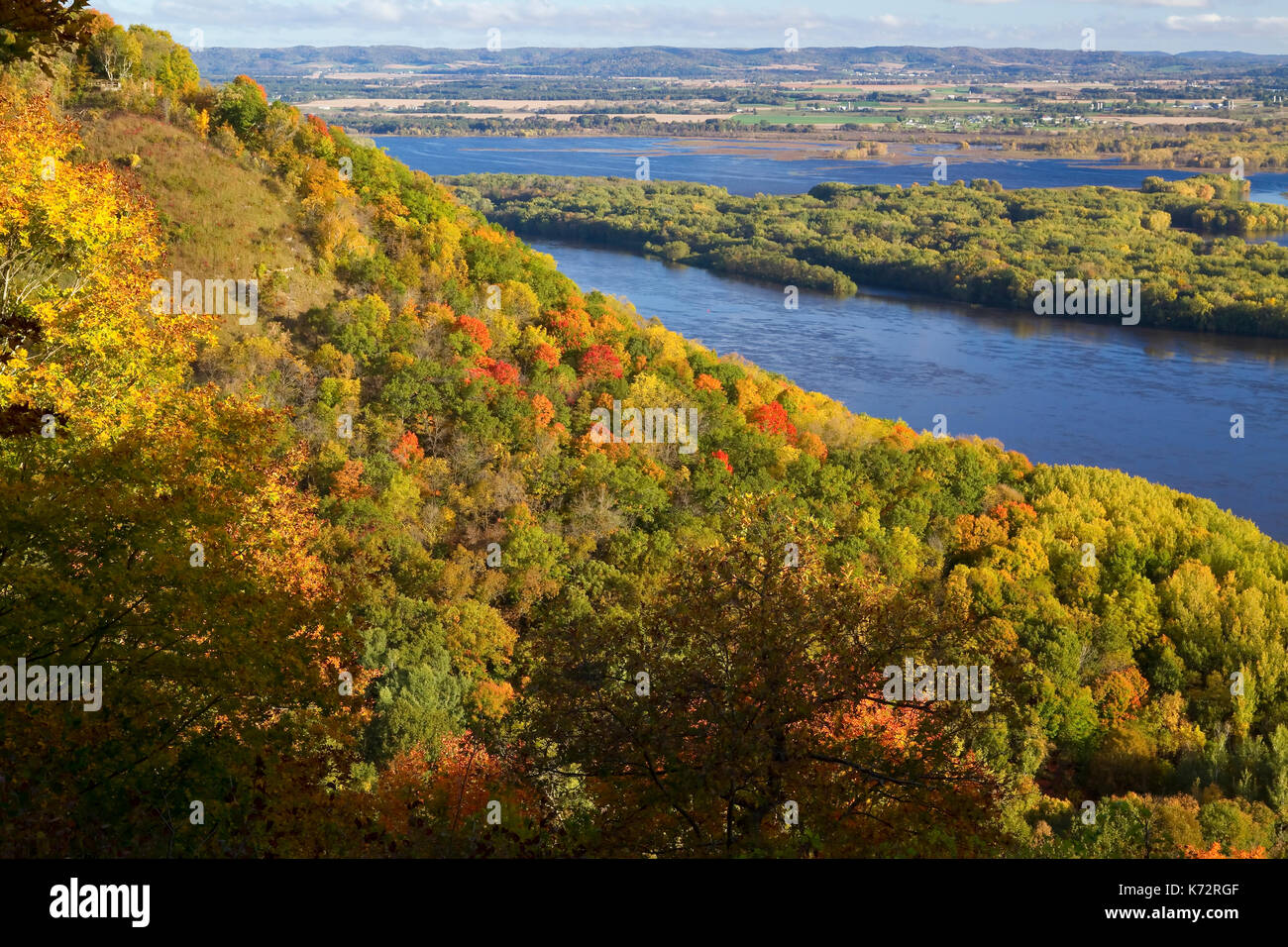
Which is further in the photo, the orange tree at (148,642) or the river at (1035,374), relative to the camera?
the river at (1035,374)

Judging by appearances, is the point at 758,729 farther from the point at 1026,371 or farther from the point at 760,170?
the point at 760,170

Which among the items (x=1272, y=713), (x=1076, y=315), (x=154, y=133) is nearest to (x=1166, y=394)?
(x=1076, y=315)

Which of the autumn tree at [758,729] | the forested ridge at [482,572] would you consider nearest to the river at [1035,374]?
the forested ridge at [482,572]

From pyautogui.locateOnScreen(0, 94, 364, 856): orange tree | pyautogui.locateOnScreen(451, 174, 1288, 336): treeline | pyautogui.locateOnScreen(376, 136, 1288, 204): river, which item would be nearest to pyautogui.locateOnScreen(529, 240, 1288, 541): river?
pyautogui.locateOnScreen(451, 174, 1288, 336): treeline

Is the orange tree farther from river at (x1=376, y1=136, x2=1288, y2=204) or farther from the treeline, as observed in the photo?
river at (x1=376, y1=136, x2=1288, y2=204)

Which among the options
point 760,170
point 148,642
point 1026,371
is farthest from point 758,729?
point 760,170

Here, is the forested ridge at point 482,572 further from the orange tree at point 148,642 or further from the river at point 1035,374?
the river at point 1035,374
